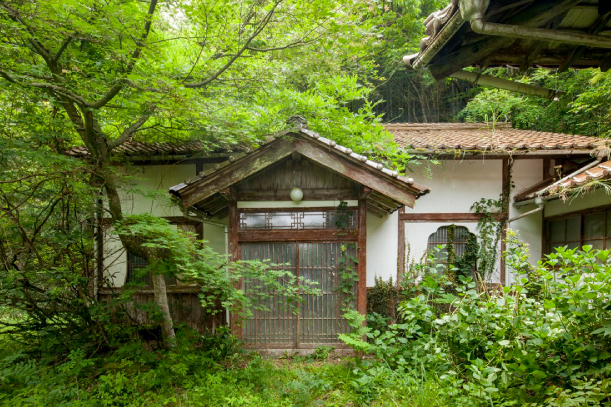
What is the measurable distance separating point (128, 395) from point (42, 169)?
354 cm

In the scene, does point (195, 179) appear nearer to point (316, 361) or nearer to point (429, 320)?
point (316, 361)

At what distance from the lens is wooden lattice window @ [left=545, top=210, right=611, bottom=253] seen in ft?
18.5

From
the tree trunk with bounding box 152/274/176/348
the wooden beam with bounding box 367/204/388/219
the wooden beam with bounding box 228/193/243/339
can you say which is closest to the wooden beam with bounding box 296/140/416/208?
the wooden beam with bounding box 367/204/388/219

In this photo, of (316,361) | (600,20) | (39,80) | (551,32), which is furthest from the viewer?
(316,361)

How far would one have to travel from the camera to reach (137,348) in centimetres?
501

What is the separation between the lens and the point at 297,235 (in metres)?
5.70

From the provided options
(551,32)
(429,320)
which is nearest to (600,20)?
(551,32)

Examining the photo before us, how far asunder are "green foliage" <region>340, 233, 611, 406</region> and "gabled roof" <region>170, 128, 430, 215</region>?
187 cm

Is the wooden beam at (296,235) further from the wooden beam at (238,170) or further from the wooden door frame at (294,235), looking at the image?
the wooden beam at (238,170)

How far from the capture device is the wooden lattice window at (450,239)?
7.09 metres

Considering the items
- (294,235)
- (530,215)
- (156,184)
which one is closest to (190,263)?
(294,235)

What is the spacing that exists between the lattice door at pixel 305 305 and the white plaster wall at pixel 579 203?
4342 millimetres

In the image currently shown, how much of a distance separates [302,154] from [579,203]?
529 cm

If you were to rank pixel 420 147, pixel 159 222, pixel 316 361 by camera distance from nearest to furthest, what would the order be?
pixel 159 222 < pixel 316 361 < pixel 420 147
